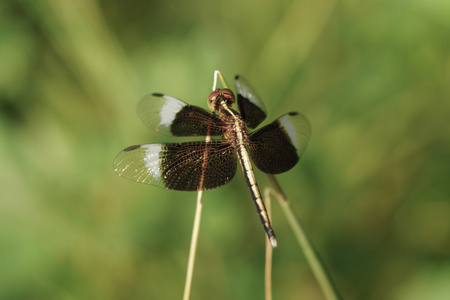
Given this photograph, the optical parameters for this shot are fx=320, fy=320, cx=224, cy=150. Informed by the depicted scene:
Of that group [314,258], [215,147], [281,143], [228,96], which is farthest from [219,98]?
[314,258]

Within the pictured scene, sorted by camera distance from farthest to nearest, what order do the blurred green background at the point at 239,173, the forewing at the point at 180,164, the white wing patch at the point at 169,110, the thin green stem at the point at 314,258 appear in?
the blurred green background at the point at 239,173
the white wing patch at the point at 169,110
the forewing at the point at 180,164
the thin green stem at the point at 314,258

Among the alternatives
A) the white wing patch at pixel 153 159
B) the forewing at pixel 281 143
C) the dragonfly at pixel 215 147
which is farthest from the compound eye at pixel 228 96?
the white wing patch at pixel 153 159

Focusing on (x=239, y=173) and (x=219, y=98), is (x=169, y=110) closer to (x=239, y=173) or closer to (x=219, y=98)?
(x=219, y=98)

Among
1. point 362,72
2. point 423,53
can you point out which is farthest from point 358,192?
→ point 423,53

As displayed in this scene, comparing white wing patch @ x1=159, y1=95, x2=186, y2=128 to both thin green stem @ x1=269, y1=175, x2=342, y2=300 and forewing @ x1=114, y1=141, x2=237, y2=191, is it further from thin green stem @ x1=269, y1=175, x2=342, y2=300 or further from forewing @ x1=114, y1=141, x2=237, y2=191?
thin green stem @ x1=269, y1=175, x2=342, y2=300

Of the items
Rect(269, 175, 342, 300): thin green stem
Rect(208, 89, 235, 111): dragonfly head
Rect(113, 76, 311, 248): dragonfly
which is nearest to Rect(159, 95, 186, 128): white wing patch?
Rect(113, 76, 311, 248): dragonfly

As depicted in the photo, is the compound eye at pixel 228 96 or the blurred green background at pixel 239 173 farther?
the blurred green background at pixel 239 173

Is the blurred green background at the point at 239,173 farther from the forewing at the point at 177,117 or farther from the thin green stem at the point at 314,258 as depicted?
the thin green stem at the point at 314,258
